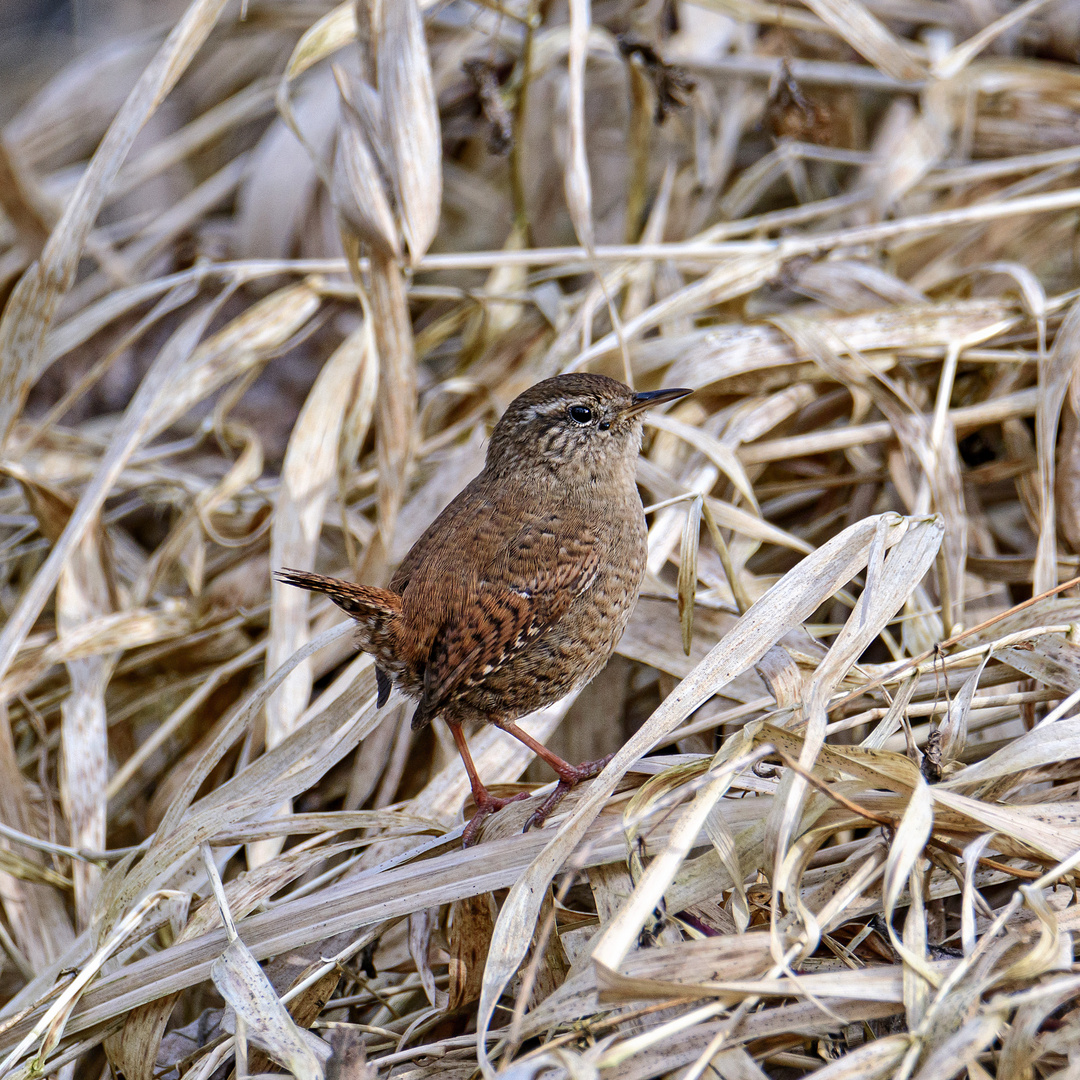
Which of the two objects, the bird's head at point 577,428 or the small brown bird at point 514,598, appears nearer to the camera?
the small brown bird at point 514,598

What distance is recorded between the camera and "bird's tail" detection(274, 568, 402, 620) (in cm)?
195

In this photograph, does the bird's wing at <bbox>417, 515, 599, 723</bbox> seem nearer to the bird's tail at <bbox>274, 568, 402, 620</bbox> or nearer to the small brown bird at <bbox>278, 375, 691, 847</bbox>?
the small brown bird at <bbox>278, 375, 691, 847</bbox>

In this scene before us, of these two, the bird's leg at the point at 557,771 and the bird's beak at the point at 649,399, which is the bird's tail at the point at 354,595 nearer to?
the bird's leg at the point at 557,771

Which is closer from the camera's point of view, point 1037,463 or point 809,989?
point 809,989

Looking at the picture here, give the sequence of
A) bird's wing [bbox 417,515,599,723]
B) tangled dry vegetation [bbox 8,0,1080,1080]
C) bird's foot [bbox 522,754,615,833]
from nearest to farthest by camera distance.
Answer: tangled dry vegetation [bbox 8,0,1080,1080] < bird's foot [bbox 522,754,615,833] < bird's wing [bbox 417,515,599,723]

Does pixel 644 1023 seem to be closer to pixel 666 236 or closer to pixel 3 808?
pixel 3 808

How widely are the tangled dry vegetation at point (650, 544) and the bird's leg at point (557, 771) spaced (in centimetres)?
5

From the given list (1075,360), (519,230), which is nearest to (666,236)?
(519,230)

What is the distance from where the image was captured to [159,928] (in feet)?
6.96

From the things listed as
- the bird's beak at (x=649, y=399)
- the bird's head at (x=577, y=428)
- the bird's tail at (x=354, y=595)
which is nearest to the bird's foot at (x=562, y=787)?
Answer: the bird's tail at (x=354, y=595)

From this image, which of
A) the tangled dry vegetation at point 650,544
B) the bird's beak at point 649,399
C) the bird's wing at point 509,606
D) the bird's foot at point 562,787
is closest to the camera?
the tangled dry vegetation at point 650,544

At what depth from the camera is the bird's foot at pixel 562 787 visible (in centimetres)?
195

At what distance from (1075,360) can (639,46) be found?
152cm

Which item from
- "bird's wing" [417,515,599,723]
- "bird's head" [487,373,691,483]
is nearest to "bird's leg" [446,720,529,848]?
"bird's wing" [417,515,599,723]
